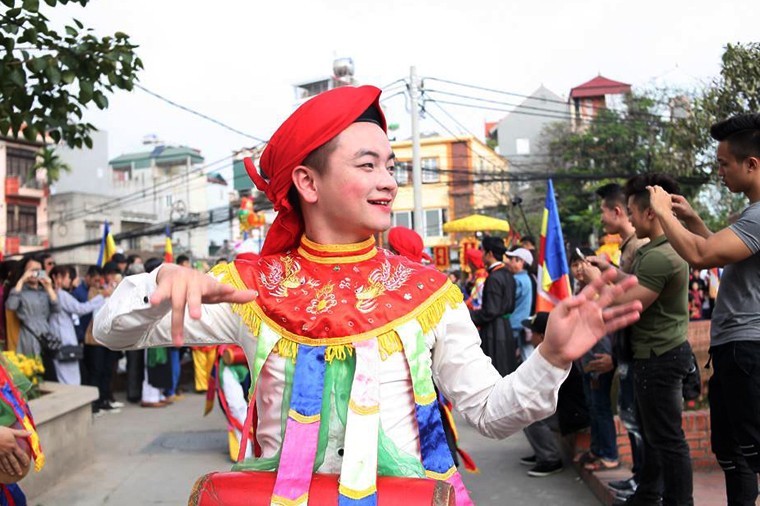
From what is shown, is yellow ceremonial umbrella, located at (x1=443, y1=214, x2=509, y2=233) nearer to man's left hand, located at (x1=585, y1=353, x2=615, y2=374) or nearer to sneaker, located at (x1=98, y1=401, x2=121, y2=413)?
sneaker, located at (x1=98, y1=401, x2=121, y2=413)

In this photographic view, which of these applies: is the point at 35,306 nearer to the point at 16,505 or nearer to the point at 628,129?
the point at 16,505

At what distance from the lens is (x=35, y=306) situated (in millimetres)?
8109

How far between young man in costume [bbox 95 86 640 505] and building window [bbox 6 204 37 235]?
40.5 m

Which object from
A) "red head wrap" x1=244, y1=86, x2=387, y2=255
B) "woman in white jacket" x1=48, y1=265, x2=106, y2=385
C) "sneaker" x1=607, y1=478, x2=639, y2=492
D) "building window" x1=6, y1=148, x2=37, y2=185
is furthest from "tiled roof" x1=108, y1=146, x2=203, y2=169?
"red head wrap" x1=244, y1=86, x2=387, y2=255

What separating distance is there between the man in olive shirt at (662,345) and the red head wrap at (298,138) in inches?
92.3

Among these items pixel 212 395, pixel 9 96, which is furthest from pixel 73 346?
pixel 9 96

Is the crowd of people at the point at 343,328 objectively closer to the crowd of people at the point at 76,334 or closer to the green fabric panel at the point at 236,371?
the green fabric panel at the point at 236,371

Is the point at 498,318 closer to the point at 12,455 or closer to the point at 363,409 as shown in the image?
the point at 12,455

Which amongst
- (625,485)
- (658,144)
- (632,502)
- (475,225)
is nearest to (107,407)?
(625,485)

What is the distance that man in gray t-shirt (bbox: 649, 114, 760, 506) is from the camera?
314 cm

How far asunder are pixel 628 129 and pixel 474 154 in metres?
13.3

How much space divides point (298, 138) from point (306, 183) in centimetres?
14

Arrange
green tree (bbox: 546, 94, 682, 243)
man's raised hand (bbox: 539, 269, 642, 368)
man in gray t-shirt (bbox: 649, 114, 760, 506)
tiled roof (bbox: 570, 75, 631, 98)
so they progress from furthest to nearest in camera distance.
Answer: tiled roof (bbox: 570, 75, 631, 98) → green tree (bbox: 546, 94, 682, 243) → man in gray t-shirt (bbox: 649, 114, 760, 506) → man's raised hand (bbox: 539, 269, 642, 368)

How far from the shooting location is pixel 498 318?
270 inches
